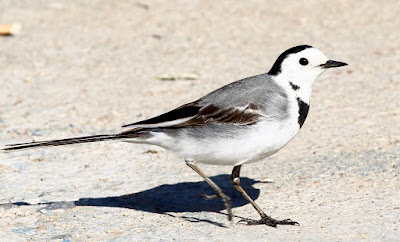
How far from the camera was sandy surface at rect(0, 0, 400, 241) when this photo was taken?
19.8 ft

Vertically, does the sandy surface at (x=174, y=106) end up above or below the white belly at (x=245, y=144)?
below

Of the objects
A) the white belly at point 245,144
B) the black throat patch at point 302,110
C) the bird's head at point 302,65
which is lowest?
the white belly at point 245,144

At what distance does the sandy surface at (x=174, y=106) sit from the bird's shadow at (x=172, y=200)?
18mm

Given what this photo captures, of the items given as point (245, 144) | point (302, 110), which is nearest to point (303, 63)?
point (302, 110)

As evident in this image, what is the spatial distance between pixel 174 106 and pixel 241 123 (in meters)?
2.92

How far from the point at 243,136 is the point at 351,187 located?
49.1 inches

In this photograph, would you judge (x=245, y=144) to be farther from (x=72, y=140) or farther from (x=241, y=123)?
(x=72, y=140)

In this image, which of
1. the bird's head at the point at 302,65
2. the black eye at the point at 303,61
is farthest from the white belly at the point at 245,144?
the black eye at the point at 303,61

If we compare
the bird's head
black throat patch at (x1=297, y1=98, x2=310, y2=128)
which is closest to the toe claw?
black throat patch at (x1=297, y1=98, x2=310, y2=128)

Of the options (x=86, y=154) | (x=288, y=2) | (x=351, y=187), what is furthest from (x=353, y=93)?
(x=288, y=2)

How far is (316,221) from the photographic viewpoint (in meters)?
5.87

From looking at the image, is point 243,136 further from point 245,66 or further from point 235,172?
point 245,66

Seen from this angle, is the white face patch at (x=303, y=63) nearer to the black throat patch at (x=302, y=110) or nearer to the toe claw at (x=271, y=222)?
the black throat patch at (x=302, y=110)

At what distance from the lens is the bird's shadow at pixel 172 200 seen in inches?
252
